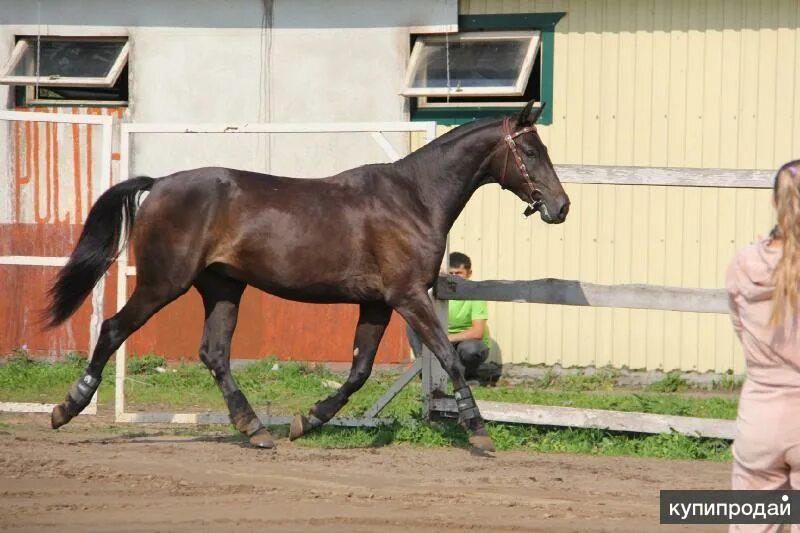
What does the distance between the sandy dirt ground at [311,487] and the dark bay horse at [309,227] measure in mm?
584

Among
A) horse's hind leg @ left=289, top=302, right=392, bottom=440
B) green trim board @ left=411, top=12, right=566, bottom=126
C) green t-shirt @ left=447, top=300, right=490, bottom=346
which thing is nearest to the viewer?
horse's hind leg @ left=289, top=302, right=392, bottom=440

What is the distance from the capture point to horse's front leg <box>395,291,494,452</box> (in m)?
7.88

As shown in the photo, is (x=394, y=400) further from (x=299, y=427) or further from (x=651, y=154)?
(x=651, y=154)

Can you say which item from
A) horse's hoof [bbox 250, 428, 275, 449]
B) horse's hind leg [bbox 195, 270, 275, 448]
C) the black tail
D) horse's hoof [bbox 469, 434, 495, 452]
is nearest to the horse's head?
horse's hoof [bbox 469, 434, 495, 452]

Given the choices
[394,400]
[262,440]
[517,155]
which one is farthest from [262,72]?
[262,440]

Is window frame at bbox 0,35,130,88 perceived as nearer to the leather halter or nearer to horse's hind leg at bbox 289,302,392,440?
horse's hind leg at bbox 289,302,392,440

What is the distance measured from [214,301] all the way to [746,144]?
5708 millimetres

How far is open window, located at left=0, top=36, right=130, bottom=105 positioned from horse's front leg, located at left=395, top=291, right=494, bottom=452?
237 inches

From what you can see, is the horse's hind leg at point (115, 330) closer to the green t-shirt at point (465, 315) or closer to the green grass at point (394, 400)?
the green grass at point (394, 400)

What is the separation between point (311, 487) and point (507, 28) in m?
6.66

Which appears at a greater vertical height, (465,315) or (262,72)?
(262,72)

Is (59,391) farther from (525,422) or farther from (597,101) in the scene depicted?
(597,101)

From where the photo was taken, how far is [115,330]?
8328mm

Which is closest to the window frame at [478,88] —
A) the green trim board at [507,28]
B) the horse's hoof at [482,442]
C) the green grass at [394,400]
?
the green trim board at [507,28]
